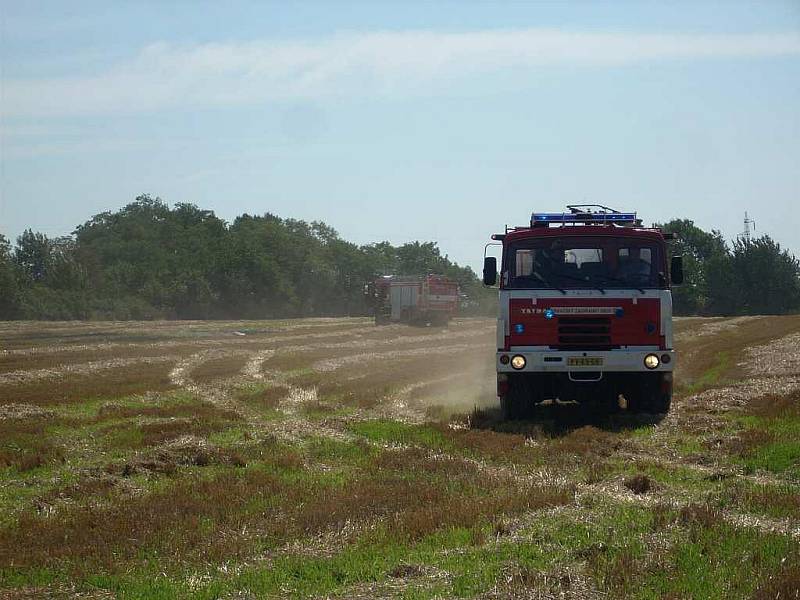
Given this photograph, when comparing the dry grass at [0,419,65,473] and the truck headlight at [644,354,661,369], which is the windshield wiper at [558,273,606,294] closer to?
the truck headlight at [644,354,661,369]

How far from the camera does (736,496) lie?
39.4 ft

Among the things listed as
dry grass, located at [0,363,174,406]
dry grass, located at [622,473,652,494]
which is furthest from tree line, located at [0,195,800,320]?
dry grass, located at [622,473,652,494]

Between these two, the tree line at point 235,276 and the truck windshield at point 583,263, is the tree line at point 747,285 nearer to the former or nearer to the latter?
the tree line at point 235,276

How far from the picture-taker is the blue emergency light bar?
21.1 meters

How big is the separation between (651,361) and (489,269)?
3.67 m

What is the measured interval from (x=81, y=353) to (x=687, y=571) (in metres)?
39.2

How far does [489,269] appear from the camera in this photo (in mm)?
20172

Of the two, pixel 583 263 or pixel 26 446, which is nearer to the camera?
pixel 26 446

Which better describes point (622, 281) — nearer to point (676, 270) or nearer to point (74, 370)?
point (676, 270)

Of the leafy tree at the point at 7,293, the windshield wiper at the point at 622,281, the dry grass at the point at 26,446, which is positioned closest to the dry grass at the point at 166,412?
the dry grass at the point at 26,446

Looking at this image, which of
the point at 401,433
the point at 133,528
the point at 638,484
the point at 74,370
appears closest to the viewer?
the point at 133,528

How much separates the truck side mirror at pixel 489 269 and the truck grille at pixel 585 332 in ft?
5.46

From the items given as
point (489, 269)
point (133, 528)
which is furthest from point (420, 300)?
point (133, 528)

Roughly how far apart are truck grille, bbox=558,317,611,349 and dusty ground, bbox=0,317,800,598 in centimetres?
168
